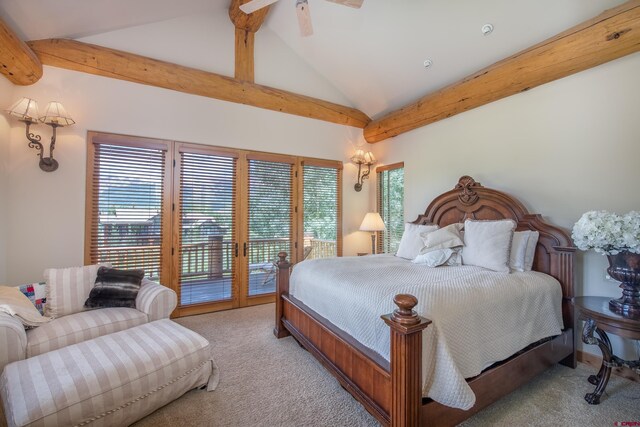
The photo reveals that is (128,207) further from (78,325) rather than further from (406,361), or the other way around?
(406,361)

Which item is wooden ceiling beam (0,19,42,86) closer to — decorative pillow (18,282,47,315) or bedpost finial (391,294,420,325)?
decorative pillow (18,282,47,315)

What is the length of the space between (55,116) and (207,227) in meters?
1.92

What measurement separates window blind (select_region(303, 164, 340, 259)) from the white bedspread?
6.61 feet

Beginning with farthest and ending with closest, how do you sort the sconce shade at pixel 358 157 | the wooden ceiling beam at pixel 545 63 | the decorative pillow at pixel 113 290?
1. the sconce shade at pixel 358 157
2. the decorative pillow at pixel 113 290
3. the wooden ceiling beam at pixel 545 63

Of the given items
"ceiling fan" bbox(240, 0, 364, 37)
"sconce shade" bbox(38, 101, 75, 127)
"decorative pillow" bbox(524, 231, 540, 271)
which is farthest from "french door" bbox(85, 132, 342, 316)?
"decorative pillow" bbox(524, 231, 540, 271)

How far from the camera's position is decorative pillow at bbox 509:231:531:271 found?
259 centimetres

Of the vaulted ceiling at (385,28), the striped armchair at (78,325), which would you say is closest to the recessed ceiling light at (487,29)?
the vaulted ceiling at (385,28)

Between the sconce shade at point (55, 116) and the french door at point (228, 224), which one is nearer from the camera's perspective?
the sconce shade at point (55, 116)

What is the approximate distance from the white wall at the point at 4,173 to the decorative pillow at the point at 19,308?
854mm

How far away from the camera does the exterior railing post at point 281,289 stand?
297cm

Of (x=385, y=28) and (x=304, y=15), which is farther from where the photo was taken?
(x=385, y=28)

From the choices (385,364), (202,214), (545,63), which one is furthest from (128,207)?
(545,63)

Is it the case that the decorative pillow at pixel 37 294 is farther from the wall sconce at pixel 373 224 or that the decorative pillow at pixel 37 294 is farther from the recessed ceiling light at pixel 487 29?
the recessed ceiling light at pixel 487 29

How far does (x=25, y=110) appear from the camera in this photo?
8.85 ft
